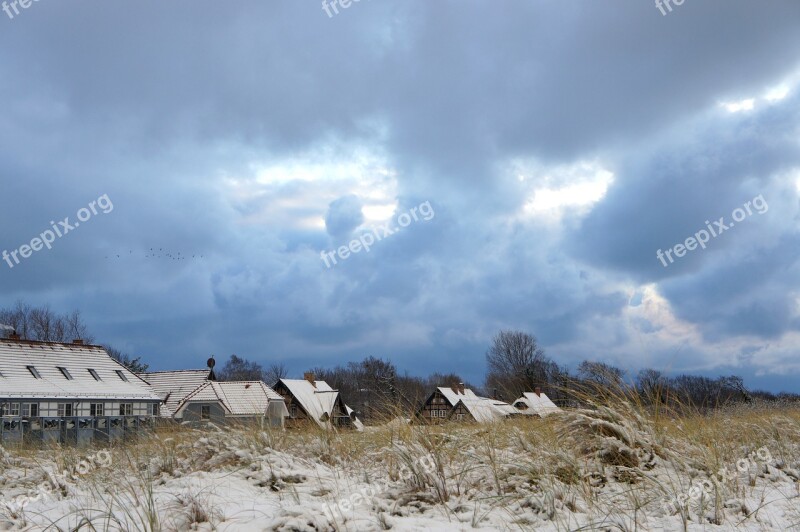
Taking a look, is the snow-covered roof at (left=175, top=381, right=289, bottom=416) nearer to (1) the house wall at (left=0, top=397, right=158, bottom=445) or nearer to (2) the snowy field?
(1) the house wall at (left=0, top=397, right=158, bottom=445)

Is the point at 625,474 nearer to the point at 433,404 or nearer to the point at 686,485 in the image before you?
the point at 686,485

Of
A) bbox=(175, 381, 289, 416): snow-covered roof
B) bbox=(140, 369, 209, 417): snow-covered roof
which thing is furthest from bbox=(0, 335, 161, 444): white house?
bbox=(140, 369, 209, 417): snow-covered roof

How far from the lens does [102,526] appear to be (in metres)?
5.12

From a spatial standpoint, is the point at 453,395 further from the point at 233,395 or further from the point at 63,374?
the point at 63,374

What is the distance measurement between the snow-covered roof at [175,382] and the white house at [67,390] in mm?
4105

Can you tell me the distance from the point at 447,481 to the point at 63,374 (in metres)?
41.2

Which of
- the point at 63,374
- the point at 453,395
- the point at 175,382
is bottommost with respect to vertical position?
the point at 453,395

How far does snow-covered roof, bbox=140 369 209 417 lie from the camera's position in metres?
48.2

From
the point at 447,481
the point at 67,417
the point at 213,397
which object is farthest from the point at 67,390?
the point at 447,481

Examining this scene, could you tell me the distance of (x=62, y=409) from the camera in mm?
38156

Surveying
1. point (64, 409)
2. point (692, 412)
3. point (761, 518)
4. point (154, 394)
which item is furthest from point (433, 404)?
point (761, 518)

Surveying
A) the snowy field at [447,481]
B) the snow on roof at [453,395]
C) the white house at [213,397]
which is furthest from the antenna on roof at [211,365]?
the snowy field at [447,481]

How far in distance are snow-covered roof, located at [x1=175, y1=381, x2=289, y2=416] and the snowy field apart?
3475 centimetres

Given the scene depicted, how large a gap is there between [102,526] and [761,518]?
5612mm
